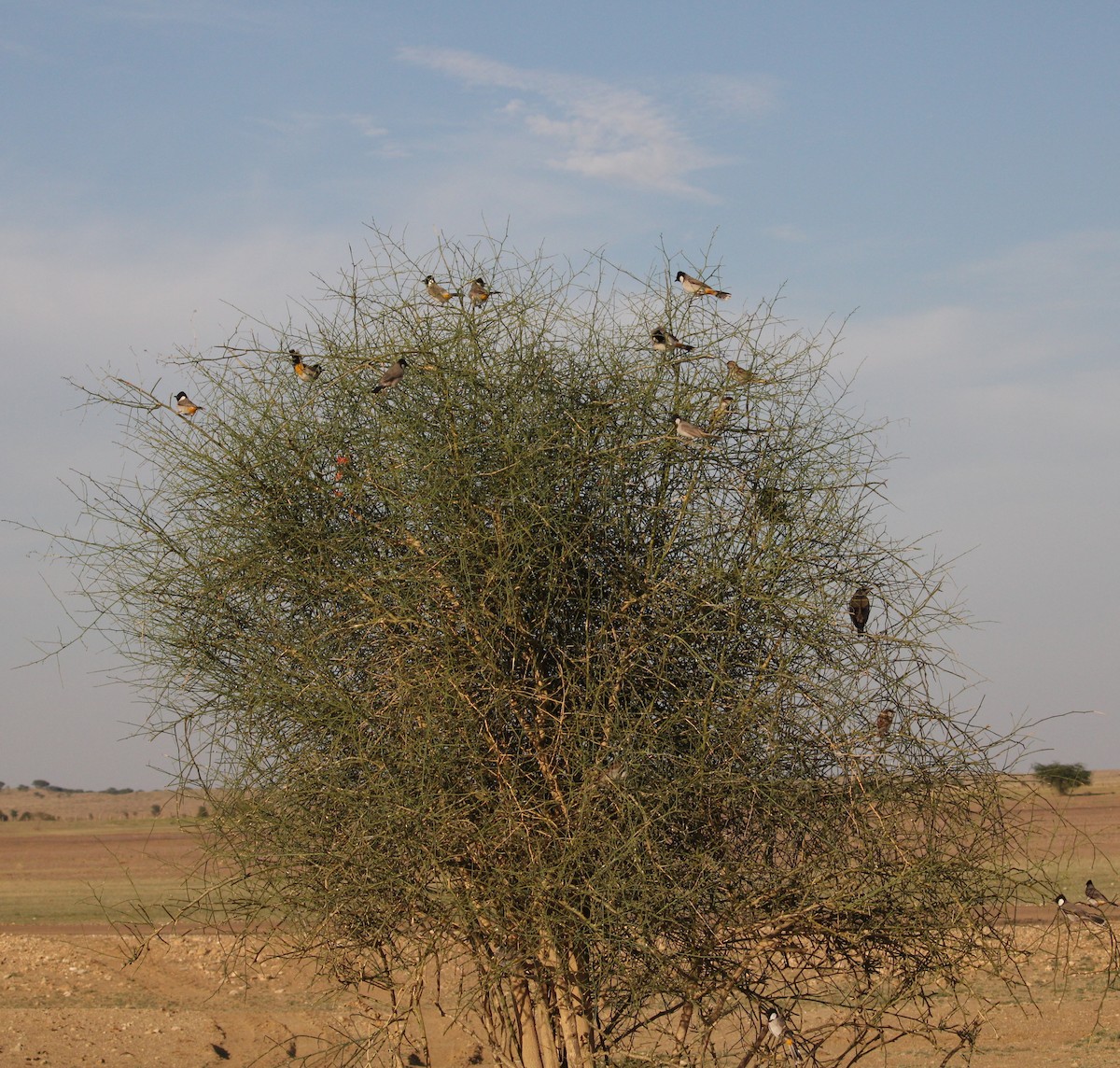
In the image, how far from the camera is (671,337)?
621 cm

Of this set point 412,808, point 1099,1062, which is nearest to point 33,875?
point 1099,1062

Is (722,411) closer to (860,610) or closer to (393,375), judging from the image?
(860,610)

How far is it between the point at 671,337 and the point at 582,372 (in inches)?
20.7

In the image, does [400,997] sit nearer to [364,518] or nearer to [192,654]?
[192,654]

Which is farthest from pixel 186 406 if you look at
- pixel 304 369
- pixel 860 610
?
pixel 860 610

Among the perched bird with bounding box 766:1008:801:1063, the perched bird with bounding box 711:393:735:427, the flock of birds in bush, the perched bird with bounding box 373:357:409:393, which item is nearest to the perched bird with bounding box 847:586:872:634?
the flock of birds in bush

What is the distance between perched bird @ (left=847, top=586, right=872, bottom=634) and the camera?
615 cm

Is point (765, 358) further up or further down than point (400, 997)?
further up

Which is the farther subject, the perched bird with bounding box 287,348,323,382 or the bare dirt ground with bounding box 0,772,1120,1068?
the bare dirt ground with bounding box 0,772,1120,1068

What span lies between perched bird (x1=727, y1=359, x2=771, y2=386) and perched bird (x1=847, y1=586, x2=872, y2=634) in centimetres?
117

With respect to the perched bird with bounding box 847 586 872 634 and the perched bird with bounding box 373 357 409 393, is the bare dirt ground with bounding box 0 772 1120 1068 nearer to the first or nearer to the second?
the perched bird with bounding box 847 586 872 634

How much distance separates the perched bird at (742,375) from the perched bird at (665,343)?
0.23m

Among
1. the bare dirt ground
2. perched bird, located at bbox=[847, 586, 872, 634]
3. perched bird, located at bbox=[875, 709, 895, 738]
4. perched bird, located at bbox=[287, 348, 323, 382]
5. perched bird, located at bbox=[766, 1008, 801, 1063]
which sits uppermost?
perched bird, located at bbox=[287, 348, 323, 382]

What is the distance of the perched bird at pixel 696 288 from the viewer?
6.45 m
